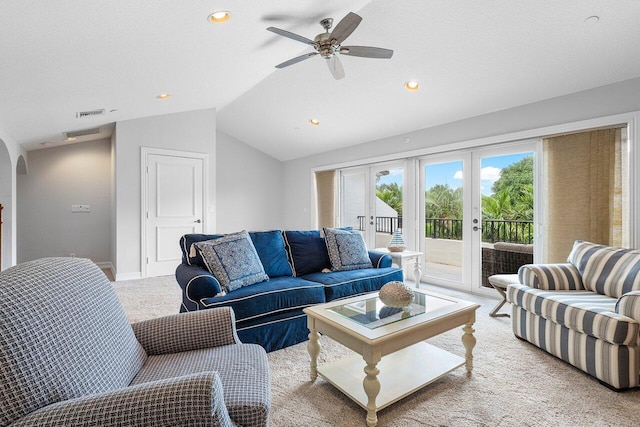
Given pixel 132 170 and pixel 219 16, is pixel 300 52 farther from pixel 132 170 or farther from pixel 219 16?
pixel 132 170

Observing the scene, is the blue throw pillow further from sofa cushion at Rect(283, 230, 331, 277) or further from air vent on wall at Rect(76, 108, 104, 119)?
air vent on wall at Rect(76, 108, 104, 119)

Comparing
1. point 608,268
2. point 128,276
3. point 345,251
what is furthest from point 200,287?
point 128,276

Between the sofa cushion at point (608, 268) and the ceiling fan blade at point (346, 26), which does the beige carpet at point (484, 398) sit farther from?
the ceiling fan blade at point (346, 26)

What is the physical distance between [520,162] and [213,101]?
167 inches

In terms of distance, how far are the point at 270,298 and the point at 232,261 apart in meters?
0.43

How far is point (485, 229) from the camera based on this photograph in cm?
409

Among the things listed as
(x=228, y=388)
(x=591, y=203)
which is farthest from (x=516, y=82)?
(x=228, y=388)

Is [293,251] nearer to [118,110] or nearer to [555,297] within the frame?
[555,297]

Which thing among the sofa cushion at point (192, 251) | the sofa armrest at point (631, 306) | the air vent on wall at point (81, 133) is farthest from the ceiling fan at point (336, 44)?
the air vent on wall at point (81, 133)

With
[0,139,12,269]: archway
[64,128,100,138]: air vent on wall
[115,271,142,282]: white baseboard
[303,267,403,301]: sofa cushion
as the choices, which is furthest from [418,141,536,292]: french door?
[0,139,12,269]: archway

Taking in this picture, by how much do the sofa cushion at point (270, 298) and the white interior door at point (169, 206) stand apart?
123 inches

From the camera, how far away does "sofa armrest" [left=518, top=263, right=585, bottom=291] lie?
8.55 ft

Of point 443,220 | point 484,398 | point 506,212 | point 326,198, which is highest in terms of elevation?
point 326,198

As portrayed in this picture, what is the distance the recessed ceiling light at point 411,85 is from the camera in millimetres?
3634
